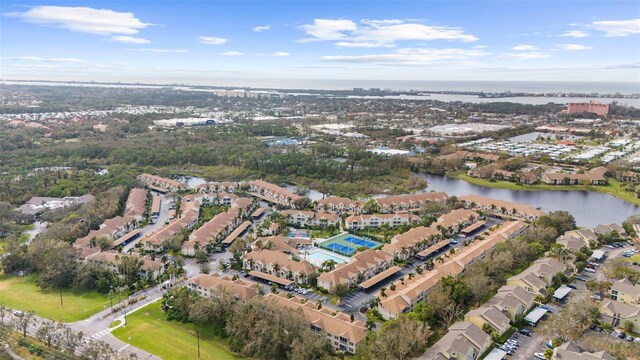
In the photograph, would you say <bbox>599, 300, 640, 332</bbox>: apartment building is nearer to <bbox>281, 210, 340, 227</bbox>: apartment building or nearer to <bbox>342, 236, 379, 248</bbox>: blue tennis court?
<bbox>342, 236, 379, 248</bbox>: blue tennis court

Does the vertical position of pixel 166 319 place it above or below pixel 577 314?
below

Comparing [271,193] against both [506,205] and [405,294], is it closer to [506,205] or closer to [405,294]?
[506,205]

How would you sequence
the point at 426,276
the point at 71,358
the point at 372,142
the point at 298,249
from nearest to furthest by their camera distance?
1. the point at 71,358
2. the point at 426,276
3. the point at 298,249
4. the point at 372,142

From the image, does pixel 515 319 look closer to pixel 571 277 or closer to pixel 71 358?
pixel 571 277

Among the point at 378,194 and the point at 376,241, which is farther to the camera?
the point at 378,194

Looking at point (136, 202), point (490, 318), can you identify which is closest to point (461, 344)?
point (490, 318)

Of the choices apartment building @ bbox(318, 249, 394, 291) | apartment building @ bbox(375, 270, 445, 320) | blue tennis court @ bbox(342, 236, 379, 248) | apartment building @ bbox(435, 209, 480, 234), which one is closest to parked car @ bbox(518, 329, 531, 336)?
apartment building @ bbox(375, 270, 445, 320)

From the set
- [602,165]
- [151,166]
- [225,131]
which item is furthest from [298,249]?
[225,131]
